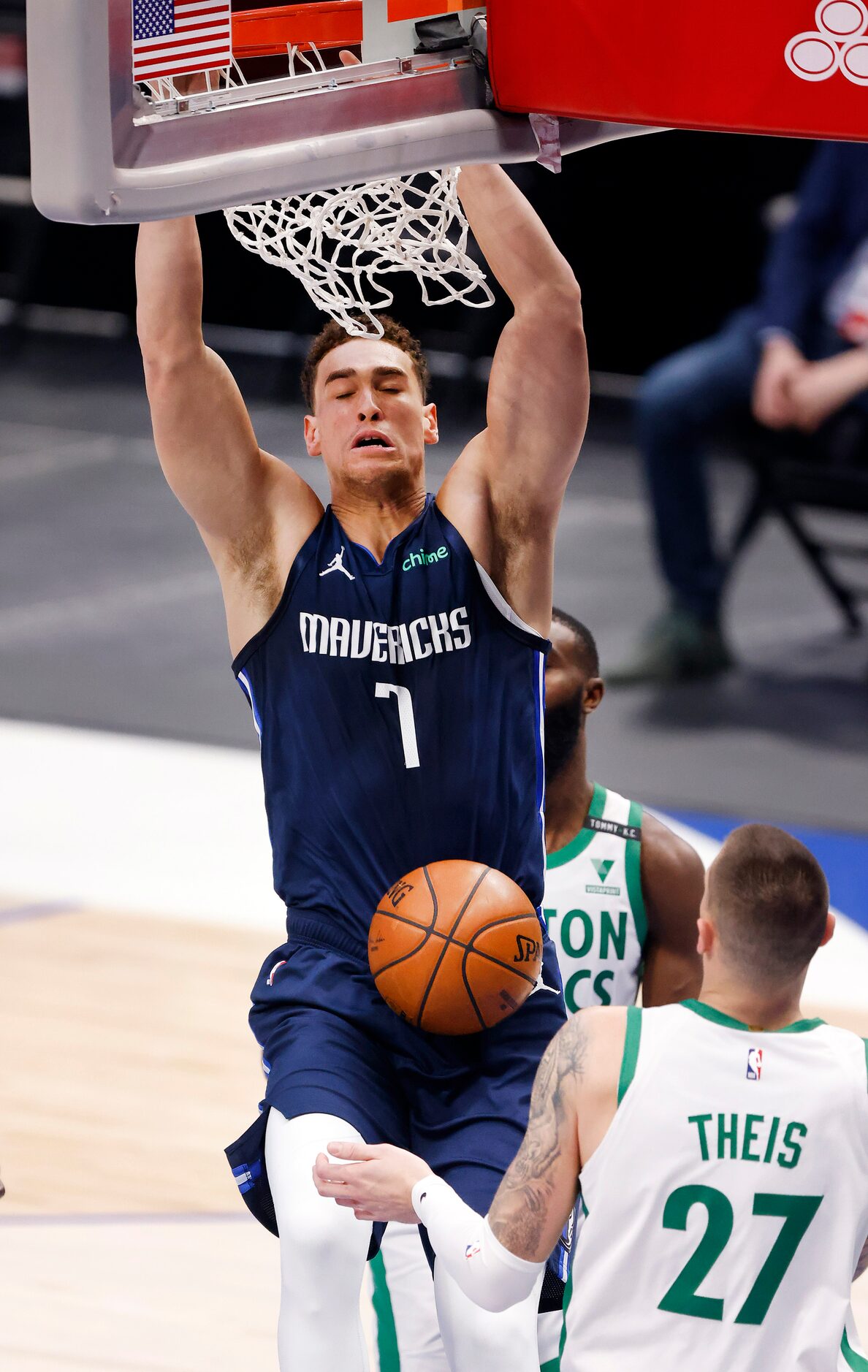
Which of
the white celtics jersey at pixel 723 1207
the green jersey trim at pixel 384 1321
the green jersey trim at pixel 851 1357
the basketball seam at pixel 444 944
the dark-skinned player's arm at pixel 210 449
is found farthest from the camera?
the green jersey trim at pixel 384 1321

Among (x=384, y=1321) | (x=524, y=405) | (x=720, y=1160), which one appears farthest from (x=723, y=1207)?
(x=524, y=405)

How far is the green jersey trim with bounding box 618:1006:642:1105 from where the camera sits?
3102 millimetres

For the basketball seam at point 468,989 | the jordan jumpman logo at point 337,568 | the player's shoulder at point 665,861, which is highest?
the jordan jumpman logo at point 337,568

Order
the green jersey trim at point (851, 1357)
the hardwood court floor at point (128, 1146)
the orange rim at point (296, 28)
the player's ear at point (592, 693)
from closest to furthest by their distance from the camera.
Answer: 1. the green jersey trim at point (851, 1357)
2. the orange rim at point (296, 28)
3. the player's ear at point (592, 693)
4. the hardwood court floor at point (128, 1146)

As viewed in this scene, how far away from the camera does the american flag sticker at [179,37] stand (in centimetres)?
339

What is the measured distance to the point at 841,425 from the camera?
37.8 feet

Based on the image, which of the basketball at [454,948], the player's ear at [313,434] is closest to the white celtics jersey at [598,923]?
the basketball at [454,948]

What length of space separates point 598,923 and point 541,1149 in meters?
2.00

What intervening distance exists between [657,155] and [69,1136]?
7.52 m

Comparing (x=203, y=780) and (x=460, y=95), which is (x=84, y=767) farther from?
(x=460, y=95)

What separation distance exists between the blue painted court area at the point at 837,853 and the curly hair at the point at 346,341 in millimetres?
4489

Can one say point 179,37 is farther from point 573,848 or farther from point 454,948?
point 573,848

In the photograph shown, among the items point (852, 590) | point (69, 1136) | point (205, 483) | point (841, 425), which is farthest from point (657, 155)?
point (205, 483)

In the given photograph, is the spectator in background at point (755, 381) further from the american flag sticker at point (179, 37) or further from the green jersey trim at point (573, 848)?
the american flag sticker at point (179, 37)
